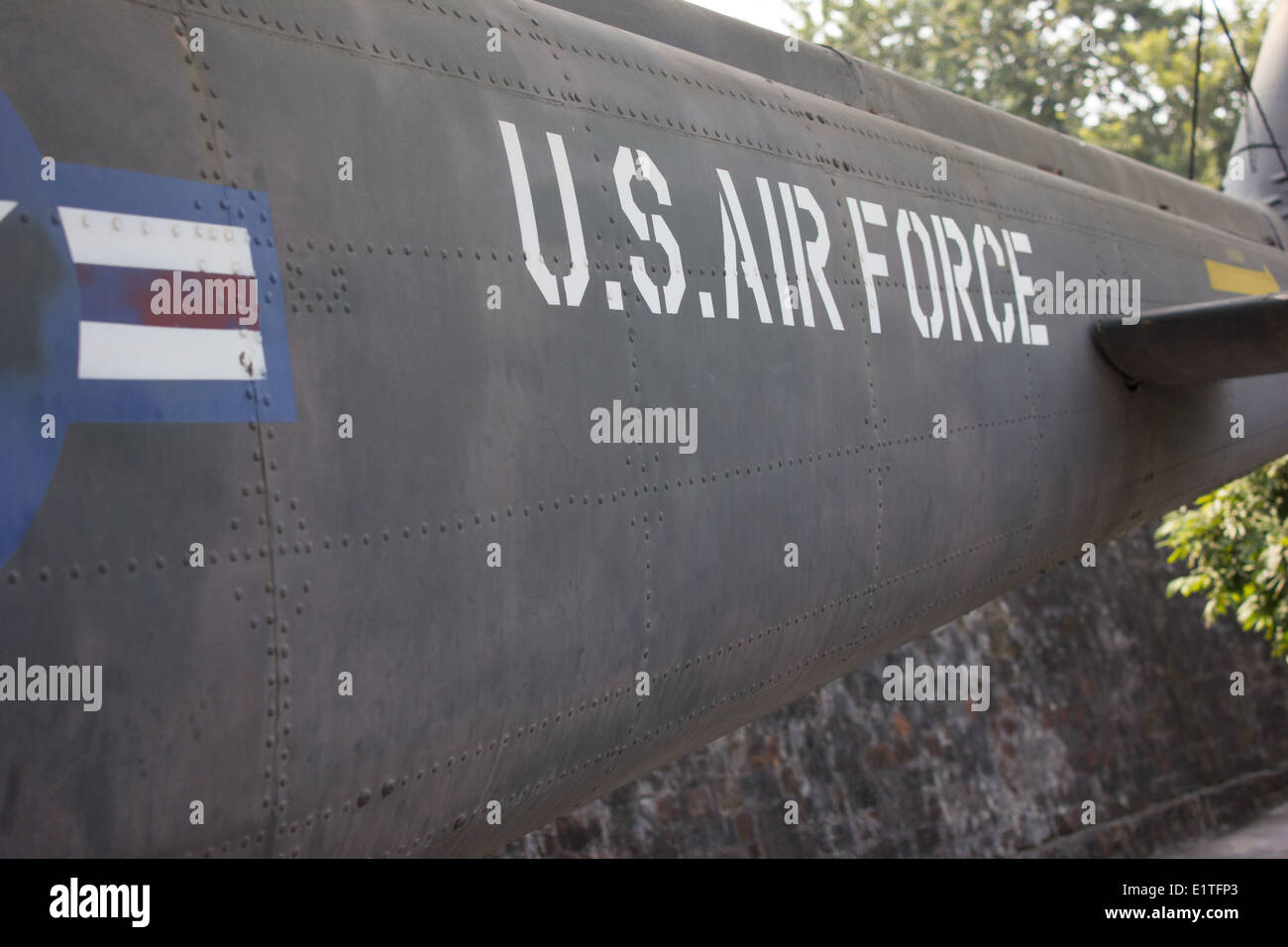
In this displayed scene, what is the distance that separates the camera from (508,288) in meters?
3.08

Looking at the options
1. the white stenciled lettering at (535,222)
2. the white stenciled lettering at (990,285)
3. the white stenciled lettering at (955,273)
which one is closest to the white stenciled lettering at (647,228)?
the white stenciled lettering at (535,222)

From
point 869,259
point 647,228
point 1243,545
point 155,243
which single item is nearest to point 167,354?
point 155,243

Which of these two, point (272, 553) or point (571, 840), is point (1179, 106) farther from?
point (272, 553)

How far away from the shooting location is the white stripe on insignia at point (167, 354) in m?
2.26

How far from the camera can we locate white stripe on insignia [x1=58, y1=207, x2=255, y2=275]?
227 centimetres

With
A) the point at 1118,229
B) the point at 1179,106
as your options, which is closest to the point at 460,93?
the point at 1118,229

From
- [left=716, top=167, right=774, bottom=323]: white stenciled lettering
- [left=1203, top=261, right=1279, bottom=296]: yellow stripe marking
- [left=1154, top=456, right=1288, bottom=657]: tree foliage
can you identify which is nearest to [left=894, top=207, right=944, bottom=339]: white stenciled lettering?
[left=716, top=167, right=774, bottom=323]: white stenciled lettering

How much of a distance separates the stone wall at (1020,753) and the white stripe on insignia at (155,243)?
23.4 feet

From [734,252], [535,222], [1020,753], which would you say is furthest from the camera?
[1020,753]

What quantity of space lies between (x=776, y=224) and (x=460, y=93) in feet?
4.18

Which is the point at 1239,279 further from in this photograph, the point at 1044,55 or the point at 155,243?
the point at 1044,55

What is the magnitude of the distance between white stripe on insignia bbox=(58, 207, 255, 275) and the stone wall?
7125 mm

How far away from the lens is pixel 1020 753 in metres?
13.1

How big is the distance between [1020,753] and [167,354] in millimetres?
12137
